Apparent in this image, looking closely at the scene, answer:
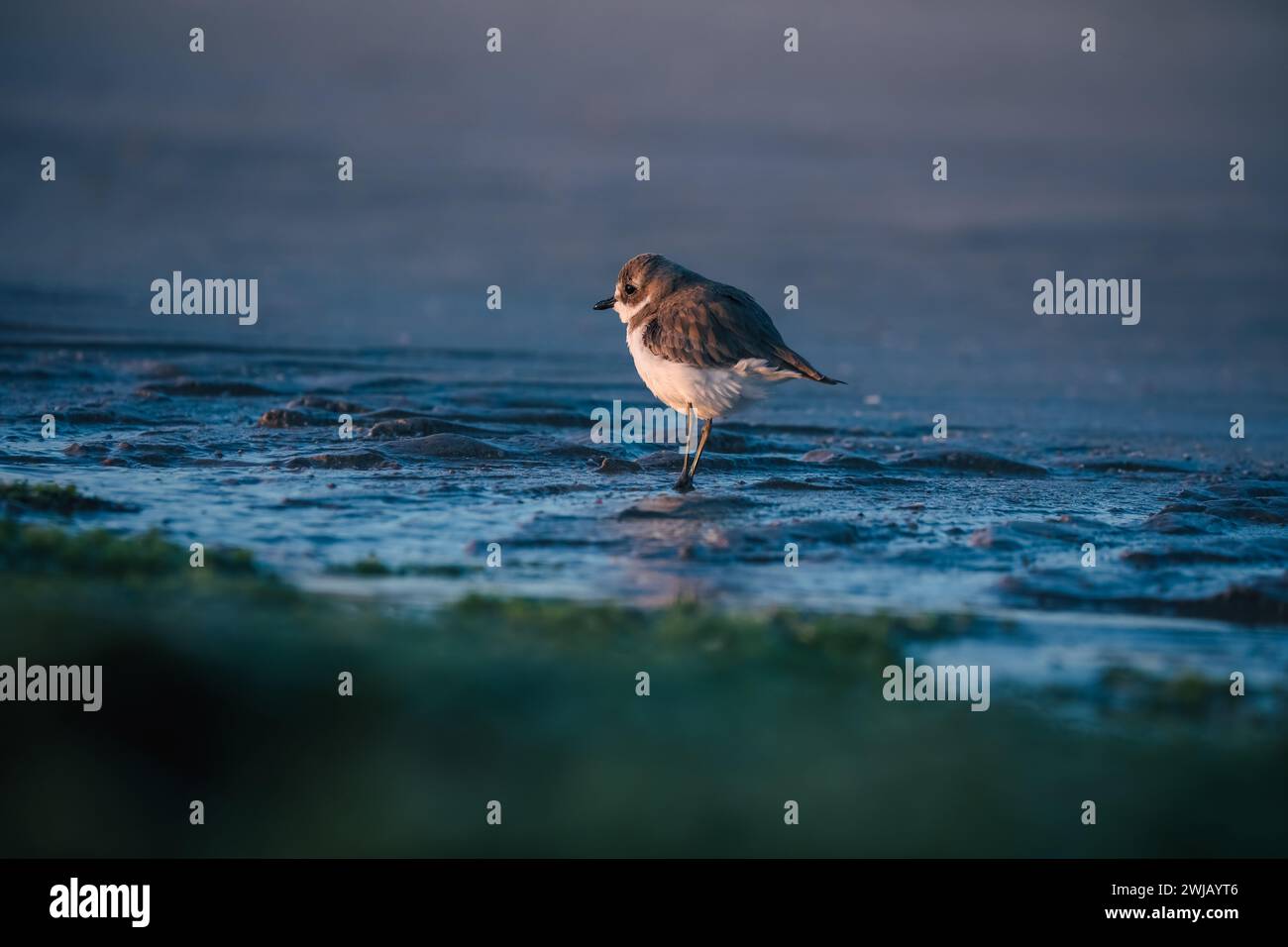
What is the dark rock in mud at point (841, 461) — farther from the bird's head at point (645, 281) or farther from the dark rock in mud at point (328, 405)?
the dark rock in mud at point (328, 405)

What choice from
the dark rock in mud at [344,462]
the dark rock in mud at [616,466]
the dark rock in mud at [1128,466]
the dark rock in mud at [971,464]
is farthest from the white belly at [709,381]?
the dark rock in mud at [1128,466]

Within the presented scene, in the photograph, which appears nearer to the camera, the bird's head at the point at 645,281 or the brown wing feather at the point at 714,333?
the brown wing feather at the point at 714,333

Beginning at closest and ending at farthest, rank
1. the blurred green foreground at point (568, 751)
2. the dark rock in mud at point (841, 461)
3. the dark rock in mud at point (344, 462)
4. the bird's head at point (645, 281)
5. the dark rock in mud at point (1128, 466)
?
1. the blurred green foreground at point (568, 751)
2. the dark rock in mud at point (344, 462)
3. the bird's head at point (645, 281)
4. the dark rock in mud at point (841, 461)
5. the dark rock in mud at point (1128, 466)

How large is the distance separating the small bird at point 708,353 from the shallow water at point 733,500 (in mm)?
662

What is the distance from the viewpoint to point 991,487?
10.2 metres

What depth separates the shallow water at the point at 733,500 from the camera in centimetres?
653

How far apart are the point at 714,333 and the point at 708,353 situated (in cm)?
16

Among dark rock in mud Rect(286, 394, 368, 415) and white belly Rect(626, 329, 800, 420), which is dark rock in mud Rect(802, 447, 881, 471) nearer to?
white belly Rect(626, 329, 800, 420)

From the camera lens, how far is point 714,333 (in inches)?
358

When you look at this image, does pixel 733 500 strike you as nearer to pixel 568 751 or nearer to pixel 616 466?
pixel 616 466

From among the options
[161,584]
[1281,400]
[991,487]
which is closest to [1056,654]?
[161,584]

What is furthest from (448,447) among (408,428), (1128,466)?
(1128,466)

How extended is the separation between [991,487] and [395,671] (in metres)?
6.21
